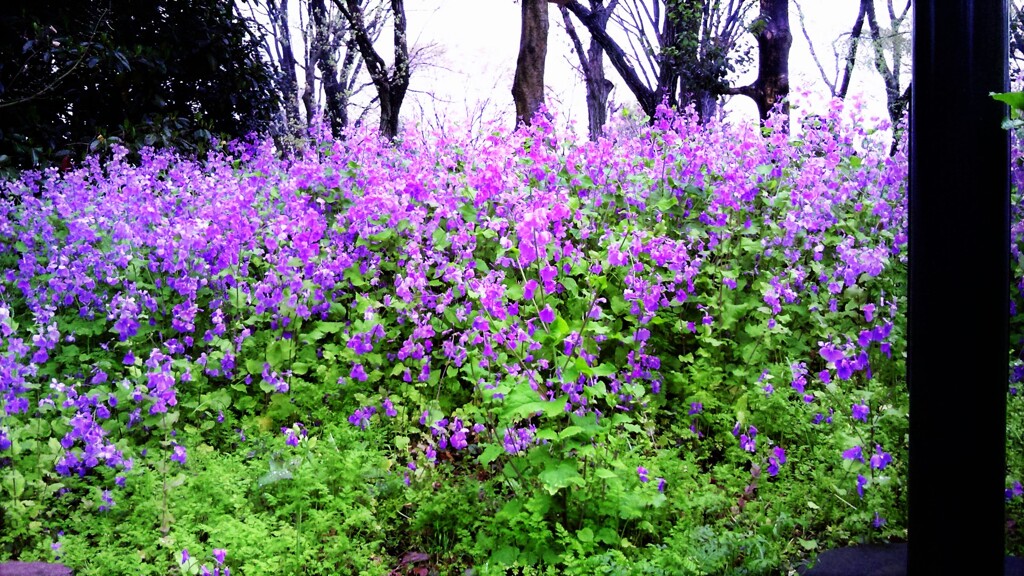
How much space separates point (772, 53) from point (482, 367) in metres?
9.29

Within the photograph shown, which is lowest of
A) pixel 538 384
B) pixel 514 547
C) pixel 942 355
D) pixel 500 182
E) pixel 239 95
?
pixel 514 547

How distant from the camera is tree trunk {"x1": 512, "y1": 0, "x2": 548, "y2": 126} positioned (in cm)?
893

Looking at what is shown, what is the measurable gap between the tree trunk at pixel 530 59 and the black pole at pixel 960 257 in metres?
7.36

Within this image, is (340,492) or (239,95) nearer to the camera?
(340,492)

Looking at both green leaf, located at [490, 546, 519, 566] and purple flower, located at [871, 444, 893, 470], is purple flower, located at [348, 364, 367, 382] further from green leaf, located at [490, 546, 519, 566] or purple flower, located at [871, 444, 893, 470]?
purple flower, located at [871, 444, 893, 470]

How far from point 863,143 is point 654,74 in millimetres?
10189

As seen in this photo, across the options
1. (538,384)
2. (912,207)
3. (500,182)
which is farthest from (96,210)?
Answer: (912,207)

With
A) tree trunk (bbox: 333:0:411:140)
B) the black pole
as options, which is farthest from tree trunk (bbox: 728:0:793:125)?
the black pole

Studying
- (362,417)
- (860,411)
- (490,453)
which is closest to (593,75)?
(362,417)

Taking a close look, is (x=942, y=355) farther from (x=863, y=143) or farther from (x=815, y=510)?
(x=863, y=143)

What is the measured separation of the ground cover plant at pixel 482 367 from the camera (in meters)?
2.78

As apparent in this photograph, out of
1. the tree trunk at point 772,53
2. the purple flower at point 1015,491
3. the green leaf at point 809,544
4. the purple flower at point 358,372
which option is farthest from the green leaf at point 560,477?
the tree trunk at point 772,53

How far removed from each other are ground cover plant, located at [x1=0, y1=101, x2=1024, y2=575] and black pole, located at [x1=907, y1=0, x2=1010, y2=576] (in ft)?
2.89

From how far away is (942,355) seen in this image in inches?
67.9
